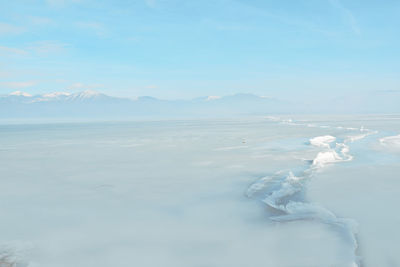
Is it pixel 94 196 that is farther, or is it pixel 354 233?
pixel 94 196

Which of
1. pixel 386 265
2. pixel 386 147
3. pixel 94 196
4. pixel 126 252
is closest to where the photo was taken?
pixel 386 265

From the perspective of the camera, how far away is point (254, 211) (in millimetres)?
7047

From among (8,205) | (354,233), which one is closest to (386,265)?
(354,233)

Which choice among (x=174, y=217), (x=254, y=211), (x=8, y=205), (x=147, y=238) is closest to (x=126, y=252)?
(x=147, y=238)

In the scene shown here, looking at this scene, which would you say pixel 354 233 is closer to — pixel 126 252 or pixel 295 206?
pixel 295 206

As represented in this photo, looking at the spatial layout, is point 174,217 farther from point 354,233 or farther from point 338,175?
point 338,175

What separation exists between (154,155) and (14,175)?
5.85 meters

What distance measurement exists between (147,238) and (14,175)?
7.75 meters

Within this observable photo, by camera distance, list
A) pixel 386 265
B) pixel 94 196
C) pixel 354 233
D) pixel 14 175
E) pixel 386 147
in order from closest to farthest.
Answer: pixel 386 265, pixel 354 233, pixel 94 196, pixel 14 175, pixel 386 147

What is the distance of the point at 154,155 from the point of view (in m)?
15.8

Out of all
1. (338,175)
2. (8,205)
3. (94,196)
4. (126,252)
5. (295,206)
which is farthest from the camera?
(338,175)

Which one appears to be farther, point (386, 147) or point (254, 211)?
point (386, 147)

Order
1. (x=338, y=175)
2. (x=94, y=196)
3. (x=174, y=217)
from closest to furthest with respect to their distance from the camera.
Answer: (x=174, y=217), (x=94, y=196), (x=338, y=175)

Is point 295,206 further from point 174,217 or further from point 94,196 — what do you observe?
point 94,196
